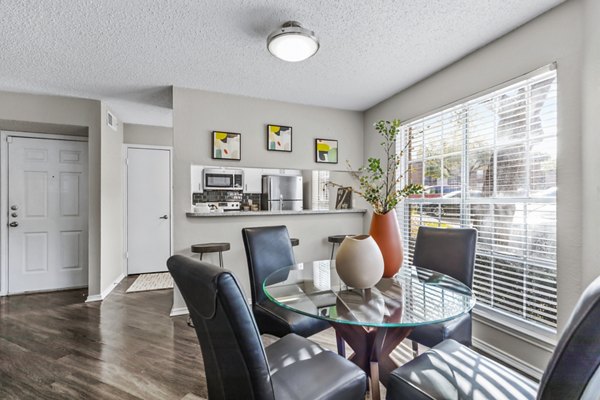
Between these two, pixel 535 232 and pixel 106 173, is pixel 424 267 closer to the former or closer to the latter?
pixel 535 232

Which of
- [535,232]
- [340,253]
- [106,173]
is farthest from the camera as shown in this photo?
[106,173]

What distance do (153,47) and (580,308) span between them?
2.88 meters

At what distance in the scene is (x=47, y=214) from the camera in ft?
12.4

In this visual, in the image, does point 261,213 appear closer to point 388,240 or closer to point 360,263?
point 388,240

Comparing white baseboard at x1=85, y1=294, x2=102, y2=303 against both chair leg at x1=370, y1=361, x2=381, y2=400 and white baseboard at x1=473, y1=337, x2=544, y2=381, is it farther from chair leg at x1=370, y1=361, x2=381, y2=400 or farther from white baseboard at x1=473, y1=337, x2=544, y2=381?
white baseboard at x1=473, y1=337, x2=544, y2=381

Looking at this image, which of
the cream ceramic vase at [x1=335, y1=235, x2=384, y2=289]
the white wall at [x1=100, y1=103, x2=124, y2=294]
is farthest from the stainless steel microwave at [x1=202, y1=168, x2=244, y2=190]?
the cream ceramic vase at [x1=335, y1=235, x2=384, y2=289]

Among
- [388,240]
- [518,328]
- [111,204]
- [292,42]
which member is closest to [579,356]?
[388,240]

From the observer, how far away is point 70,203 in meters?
3.86

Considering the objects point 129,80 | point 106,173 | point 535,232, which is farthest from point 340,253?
point 106,173

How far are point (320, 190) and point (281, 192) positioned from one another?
561 millimetres

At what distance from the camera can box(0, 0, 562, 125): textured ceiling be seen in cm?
182

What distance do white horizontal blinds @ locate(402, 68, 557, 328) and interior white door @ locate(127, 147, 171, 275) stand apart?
13.3ft

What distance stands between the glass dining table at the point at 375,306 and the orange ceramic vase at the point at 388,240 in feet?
0.35

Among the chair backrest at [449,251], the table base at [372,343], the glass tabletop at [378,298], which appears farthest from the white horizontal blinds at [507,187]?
the table base at [372,343]
